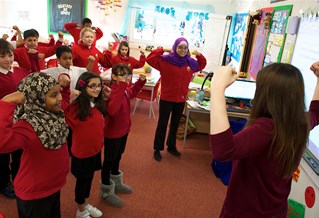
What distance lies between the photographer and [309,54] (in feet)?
7.22

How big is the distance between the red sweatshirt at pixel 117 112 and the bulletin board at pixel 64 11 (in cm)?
522

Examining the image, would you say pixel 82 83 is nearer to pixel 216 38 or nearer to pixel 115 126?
pixel 115 126

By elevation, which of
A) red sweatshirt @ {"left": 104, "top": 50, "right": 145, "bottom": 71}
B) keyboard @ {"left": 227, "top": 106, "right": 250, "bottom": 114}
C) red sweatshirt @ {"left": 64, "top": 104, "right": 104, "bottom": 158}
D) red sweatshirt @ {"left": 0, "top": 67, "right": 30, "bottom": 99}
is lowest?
keyboard @ {"left": 227, "top": 106, "right": 250, "bottom": 114}

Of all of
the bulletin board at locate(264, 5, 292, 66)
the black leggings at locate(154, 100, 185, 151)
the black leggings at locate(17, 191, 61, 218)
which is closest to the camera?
the black leggings at locate(17, 191, 61, 218)

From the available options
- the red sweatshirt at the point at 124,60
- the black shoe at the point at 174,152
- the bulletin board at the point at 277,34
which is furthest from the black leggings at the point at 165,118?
the bulletin board at the point at 277,34

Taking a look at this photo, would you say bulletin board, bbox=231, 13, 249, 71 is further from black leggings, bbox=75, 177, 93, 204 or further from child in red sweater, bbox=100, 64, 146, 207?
black leggings, bbox=75, 177, 93, 204

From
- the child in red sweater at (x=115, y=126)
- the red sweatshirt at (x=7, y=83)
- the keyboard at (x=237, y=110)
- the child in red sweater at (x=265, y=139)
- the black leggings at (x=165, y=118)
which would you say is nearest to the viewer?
the child in red sweater at (x=265, y=139)

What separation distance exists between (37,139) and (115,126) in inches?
36.2

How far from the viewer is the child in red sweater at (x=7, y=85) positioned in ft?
7.25

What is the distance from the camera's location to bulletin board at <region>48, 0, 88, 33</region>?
6742 mm

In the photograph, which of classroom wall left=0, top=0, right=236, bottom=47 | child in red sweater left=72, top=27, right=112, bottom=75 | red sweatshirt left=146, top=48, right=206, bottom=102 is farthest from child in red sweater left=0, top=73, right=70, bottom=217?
classroom wall left=0, top=0, right=236, bottom=47

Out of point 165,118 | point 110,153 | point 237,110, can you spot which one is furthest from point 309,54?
point 110,153

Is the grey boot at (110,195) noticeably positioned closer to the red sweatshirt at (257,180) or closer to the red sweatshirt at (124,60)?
the red sweatshirt at (257,180)

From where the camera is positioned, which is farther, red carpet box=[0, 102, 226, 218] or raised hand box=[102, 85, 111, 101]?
red carpet box=[0, 102, 226, 218]
